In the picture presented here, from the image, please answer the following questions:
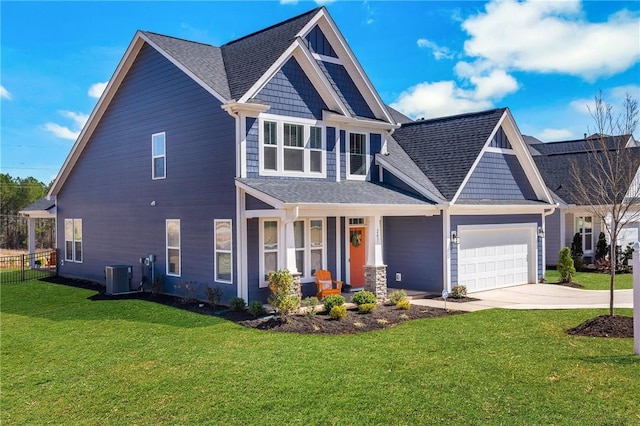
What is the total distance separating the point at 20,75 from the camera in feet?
83.6

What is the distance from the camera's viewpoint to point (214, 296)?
1409cm

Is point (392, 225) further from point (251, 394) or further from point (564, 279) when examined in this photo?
point (251, 394)

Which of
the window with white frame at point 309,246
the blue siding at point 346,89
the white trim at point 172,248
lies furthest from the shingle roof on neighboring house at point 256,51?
the white trim at point 172,248

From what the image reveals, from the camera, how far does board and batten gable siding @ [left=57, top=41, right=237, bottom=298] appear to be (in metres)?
14.5

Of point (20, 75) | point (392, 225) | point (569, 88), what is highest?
point (20, 75)

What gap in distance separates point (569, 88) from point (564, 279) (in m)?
9.21

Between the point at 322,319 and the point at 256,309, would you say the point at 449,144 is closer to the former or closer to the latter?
the point at 322,319

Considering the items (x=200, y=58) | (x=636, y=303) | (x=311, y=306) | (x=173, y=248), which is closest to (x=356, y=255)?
(x=311, y=306)

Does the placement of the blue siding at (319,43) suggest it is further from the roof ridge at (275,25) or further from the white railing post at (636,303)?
the white railing post at (636,303)

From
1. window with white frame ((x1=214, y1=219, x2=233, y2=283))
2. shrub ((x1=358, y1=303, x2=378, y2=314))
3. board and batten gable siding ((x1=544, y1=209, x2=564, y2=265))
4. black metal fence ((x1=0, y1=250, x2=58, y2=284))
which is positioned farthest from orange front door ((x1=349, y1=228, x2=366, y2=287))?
black metal fence ((x1=0, y1=250, x2=58, y2=284))

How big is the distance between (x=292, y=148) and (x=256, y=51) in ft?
11.8

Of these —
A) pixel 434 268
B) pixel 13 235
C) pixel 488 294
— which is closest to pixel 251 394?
pixel 434 268

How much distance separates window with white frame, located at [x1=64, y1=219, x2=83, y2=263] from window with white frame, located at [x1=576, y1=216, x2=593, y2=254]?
896 inches

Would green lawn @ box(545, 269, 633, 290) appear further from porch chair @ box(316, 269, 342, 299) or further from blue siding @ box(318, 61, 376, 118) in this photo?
blue siding @ box(318, 61, 376, 118)
